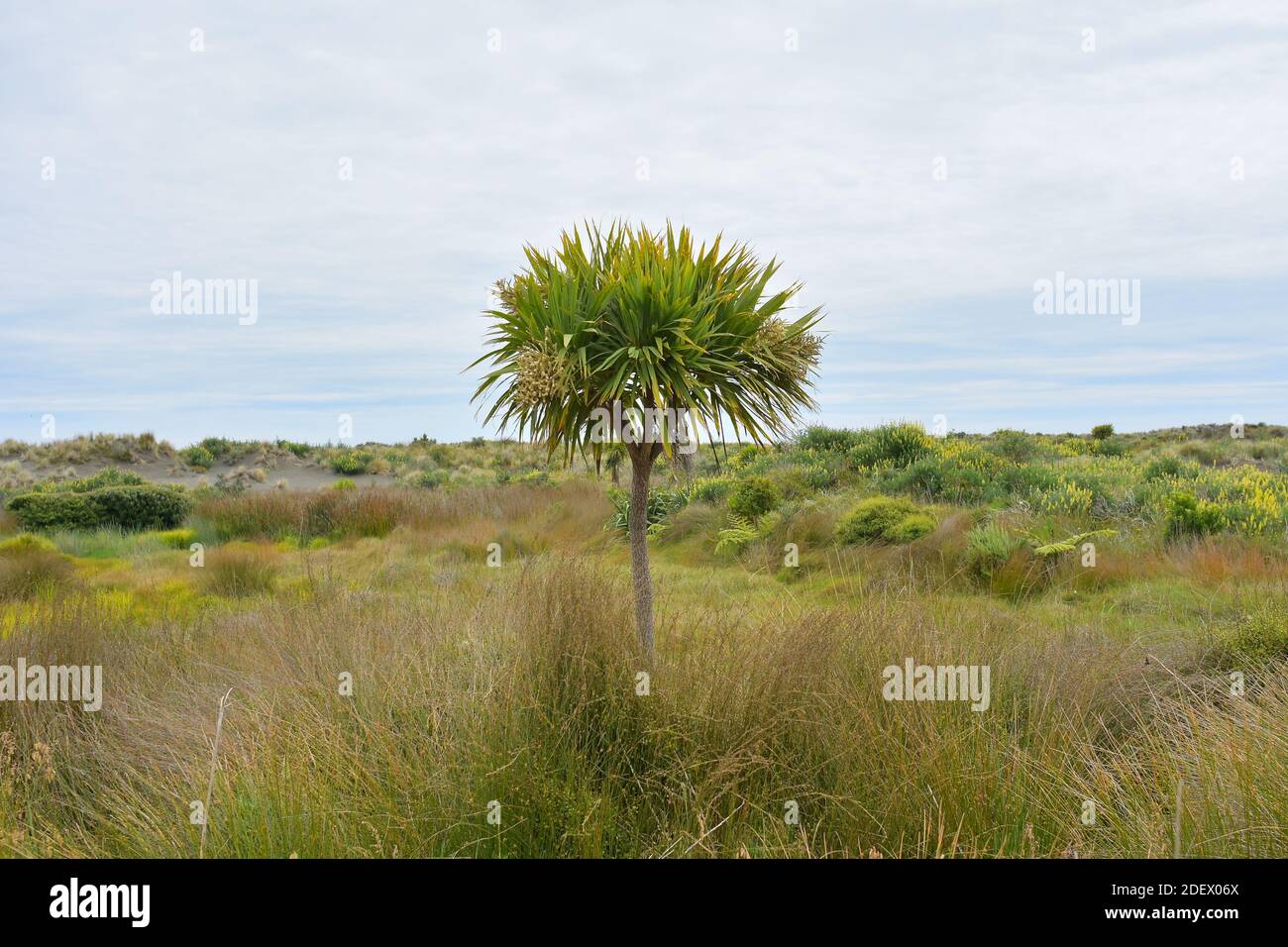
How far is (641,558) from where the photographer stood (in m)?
5.17

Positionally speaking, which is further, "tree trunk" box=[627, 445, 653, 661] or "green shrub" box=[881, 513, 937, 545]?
"green shrub" box=[881, 513, 937, 545]

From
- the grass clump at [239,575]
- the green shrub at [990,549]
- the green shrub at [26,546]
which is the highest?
the green shrub at [990,549]

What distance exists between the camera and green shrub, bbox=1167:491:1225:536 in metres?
11.8

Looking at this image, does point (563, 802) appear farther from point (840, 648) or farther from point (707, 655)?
point (840, 648)

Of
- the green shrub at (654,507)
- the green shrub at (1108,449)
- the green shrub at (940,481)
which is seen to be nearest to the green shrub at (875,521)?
the green shrub at (940,481)

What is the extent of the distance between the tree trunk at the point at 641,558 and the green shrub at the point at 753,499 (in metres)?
10.0

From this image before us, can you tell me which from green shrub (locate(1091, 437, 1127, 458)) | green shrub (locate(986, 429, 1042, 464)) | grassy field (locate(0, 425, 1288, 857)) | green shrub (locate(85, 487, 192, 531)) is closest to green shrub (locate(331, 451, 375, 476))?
green shrub (locate(85, 487, 192, 531))

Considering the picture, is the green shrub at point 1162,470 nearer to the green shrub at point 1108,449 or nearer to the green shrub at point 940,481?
the green shrub at point 940,481

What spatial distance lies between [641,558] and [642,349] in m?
1.33

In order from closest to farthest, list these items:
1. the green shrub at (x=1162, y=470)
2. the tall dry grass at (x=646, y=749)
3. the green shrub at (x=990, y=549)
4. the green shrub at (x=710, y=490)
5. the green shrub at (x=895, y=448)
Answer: the tall dry grass at (x=646, y=749) < the green shrub at (x=990, y=549) < the green shrub at (x=1162, y=470) < the green shrub at (x=710, y=490) < the green shrub at (x=895, y=448)

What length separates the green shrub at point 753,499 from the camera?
50.2 feet

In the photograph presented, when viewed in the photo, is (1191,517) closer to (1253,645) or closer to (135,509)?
(1253,645)

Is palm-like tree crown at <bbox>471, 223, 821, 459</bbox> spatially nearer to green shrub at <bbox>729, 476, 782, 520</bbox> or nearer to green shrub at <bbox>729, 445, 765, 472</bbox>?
green shrub at <bbox>729, 476, 782, 520</bbox>

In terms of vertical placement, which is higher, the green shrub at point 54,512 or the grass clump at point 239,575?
the green shrub at point 54,512
